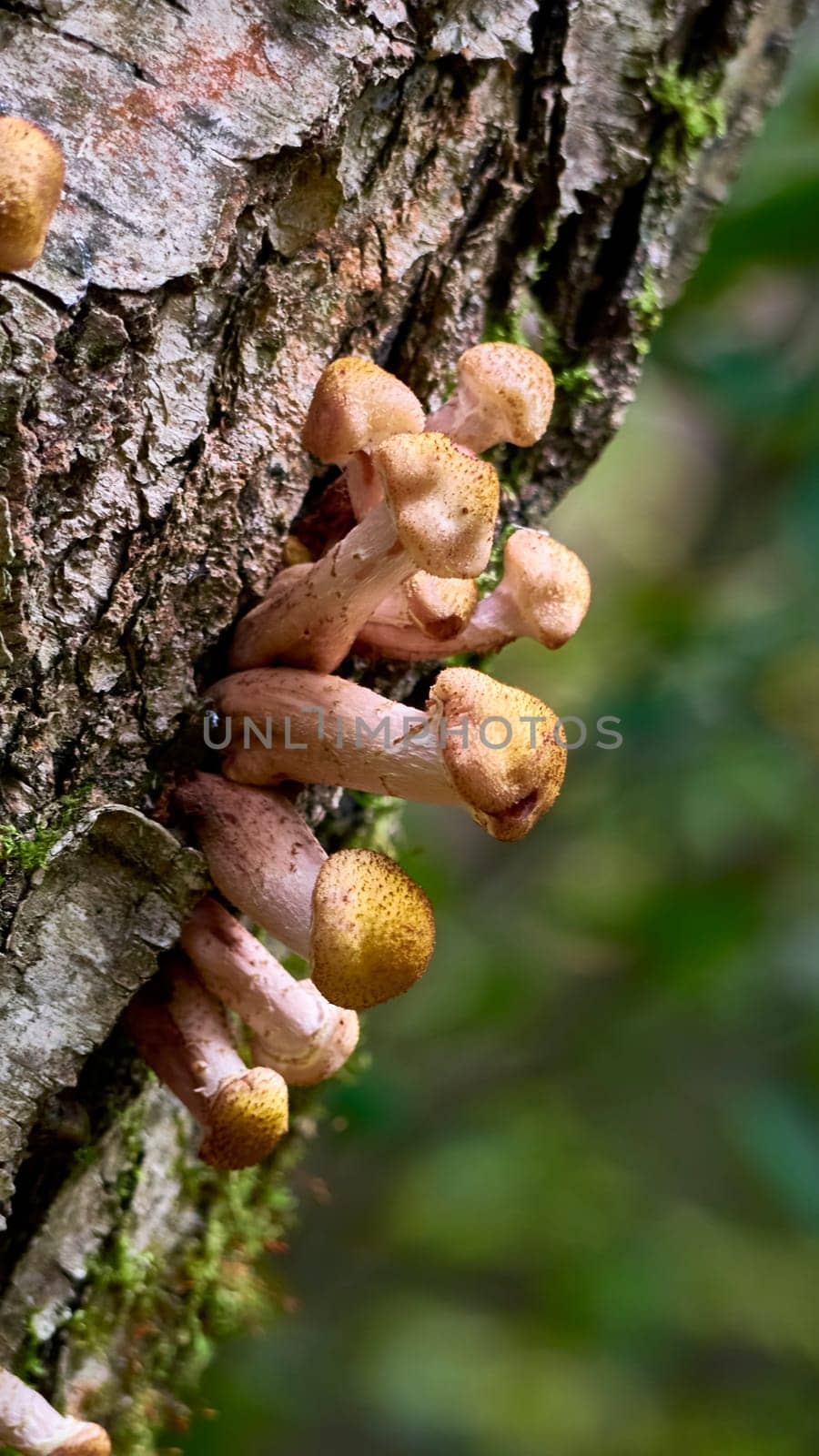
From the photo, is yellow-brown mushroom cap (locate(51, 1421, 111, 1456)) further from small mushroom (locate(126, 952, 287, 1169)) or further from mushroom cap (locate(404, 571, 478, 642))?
mushroom cap (locate(404, 571, 478, 642))

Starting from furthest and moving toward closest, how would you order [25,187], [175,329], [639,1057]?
[639,1057]
[175,329]
[25,187]

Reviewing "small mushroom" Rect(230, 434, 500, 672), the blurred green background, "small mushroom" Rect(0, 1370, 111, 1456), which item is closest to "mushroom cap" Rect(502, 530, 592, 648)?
"small mushroom" Rect(230, 434, 500, 672)

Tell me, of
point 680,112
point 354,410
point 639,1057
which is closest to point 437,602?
point 354,410

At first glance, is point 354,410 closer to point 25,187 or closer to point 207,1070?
point 25,187

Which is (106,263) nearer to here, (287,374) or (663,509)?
(287,374)

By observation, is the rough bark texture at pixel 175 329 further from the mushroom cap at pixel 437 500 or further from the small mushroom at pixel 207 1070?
the mushroom cap at pixel 437 500

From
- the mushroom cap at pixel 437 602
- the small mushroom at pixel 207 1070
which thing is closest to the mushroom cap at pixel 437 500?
the mushroom cap at pixel 437 602
